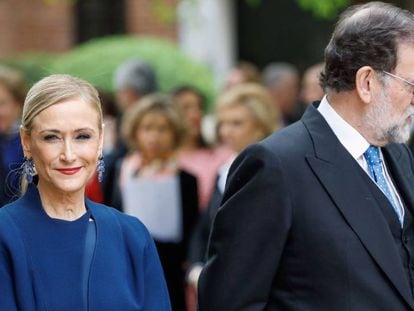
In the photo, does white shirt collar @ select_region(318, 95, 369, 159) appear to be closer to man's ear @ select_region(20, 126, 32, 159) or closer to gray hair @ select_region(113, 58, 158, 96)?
man's ear @ select_region(20, 126, 32, 159)

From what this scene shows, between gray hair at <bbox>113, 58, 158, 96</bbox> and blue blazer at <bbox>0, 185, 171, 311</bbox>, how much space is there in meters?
6.85

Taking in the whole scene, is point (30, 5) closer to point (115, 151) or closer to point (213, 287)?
point (115, 151)

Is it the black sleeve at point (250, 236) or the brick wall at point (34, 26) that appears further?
the brick wall at point (34, 26)

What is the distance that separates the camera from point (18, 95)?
9.17 m

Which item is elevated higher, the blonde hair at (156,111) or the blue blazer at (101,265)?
the blue blazer at (101,265)

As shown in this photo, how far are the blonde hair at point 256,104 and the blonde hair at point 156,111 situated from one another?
1.22 feet

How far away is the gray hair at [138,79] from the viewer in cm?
1119

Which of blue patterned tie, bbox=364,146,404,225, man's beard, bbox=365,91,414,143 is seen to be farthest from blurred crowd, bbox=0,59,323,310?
man's beard, bbox=365,91,414,143

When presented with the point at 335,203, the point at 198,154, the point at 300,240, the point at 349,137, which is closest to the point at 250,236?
the point at 300,240

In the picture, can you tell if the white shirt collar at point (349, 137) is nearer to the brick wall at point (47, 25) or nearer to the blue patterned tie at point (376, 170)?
the blue patterned tie at point (376, 170)

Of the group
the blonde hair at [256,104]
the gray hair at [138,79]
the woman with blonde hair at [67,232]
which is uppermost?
the woman with blonde hair at [67,232]

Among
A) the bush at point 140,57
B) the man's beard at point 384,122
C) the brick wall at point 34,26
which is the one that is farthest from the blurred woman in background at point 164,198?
the brick wall at point 34,26

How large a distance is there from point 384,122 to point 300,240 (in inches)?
21.9

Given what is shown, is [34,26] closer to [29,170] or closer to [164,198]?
[164,198]
